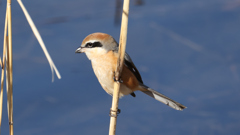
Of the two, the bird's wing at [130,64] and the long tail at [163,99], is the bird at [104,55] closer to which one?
the bird's wing at [130,64]

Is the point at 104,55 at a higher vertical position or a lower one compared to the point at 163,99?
higher

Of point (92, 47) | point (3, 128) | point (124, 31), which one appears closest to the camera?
point (124, 31)

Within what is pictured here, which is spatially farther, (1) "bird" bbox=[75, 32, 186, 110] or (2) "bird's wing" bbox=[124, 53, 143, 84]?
(2) "bird's wing" bbox=[124, 53, 143, 84]

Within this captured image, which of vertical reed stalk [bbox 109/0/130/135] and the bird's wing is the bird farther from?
vertical reed stalk [bbox 109/0/130/135]

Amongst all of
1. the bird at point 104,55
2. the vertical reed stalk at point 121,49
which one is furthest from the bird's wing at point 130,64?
the vertical reed stalk at point 121,49

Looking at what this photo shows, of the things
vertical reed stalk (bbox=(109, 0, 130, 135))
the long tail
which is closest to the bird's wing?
the long tail

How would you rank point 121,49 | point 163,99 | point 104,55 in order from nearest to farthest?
point 121,49 → point 104,55 → point 163,99

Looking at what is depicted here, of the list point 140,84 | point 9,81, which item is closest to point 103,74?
point 140,84

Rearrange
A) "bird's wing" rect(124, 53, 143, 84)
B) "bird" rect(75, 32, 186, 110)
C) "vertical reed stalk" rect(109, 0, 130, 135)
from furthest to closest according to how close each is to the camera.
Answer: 1. "bird's wing" rect(124, 53, 143, 84)
2. "bird" rect(75, 32, 186, 110)
3. "vertical reed stalk" rect(109, 0, 130, 135)

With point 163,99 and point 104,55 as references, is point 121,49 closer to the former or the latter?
point 104,55

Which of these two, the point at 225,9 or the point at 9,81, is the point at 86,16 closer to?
the point at 225,9

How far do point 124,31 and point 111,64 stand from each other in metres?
0.72

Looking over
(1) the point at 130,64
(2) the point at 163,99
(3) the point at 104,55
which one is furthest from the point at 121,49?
(2) the point at 163,99

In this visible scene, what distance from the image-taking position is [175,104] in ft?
9.32
